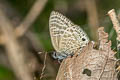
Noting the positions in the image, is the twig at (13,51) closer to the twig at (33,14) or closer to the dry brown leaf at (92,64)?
the twig at (33,14)

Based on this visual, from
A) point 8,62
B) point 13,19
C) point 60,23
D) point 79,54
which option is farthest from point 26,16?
point 79,54

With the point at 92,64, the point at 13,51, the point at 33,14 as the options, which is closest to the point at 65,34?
the point at 92,64

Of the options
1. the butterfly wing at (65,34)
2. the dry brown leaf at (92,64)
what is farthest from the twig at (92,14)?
the dry brown leaf at (92,64)

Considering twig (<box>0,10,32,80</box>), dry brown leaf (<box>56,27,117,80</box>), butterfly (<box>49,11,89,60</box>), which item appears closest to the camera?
dry brown leaf (<box>56,27,117,80</box>)

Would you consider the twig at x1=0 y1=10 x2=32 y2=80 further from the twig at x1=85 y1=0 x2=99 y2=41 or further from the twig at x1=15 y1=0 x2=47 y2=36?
the twig at x1=85 y1=0 x2=99 y2=41

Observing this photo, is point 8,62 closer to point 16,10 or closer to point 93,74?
point 16,10

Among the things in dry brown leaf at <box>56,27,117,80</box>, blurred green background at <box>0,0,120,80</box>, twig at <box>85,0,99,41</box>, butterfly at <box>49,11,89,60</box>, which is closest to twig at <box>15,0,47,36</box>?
blurred green background at <box>0,0,120,80</box>
